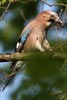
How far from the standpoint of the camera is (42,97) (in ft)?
2.91

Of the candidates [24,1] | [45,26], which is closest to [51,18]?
[45,26]

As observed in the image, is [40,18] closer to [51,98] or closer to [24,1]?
[24,1]

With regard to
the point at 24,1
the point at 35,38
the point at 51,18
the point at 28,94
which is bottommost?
the point at 35,38

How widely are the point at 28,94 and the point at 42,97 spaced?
9cm

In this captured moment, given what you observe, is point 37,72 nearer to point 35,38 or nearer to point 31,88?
point 31,88

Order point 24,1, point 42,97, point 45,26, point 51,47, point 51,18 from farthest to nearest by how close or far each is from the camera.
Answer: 1. point 45,26
2. point 51,18
3. point 24,1
4. point 51,47
5. point 42,97

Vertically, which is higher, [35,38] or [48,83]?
[48,83]

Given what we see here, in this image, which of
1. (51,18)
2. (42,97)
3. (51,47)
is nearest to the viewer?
(42,97)

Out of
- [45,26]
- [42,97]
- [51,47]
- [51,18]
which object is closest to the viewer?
[42,97]

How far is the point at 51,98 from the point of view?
3.01ft

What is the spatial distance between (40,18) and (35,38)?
0.34m

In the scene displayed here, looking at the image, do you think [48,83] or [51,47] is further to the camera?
[51,47]

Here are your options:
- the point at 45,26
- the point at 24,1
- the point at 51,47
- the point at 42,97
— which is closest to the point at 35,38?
the point at 45,26

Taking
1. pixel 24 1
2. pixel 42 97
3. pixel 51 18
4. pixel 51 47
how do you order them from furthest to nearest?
1. pixel 51 18
2. pixel 24 1
3. pixel 51 47
4. pixel 42 97
